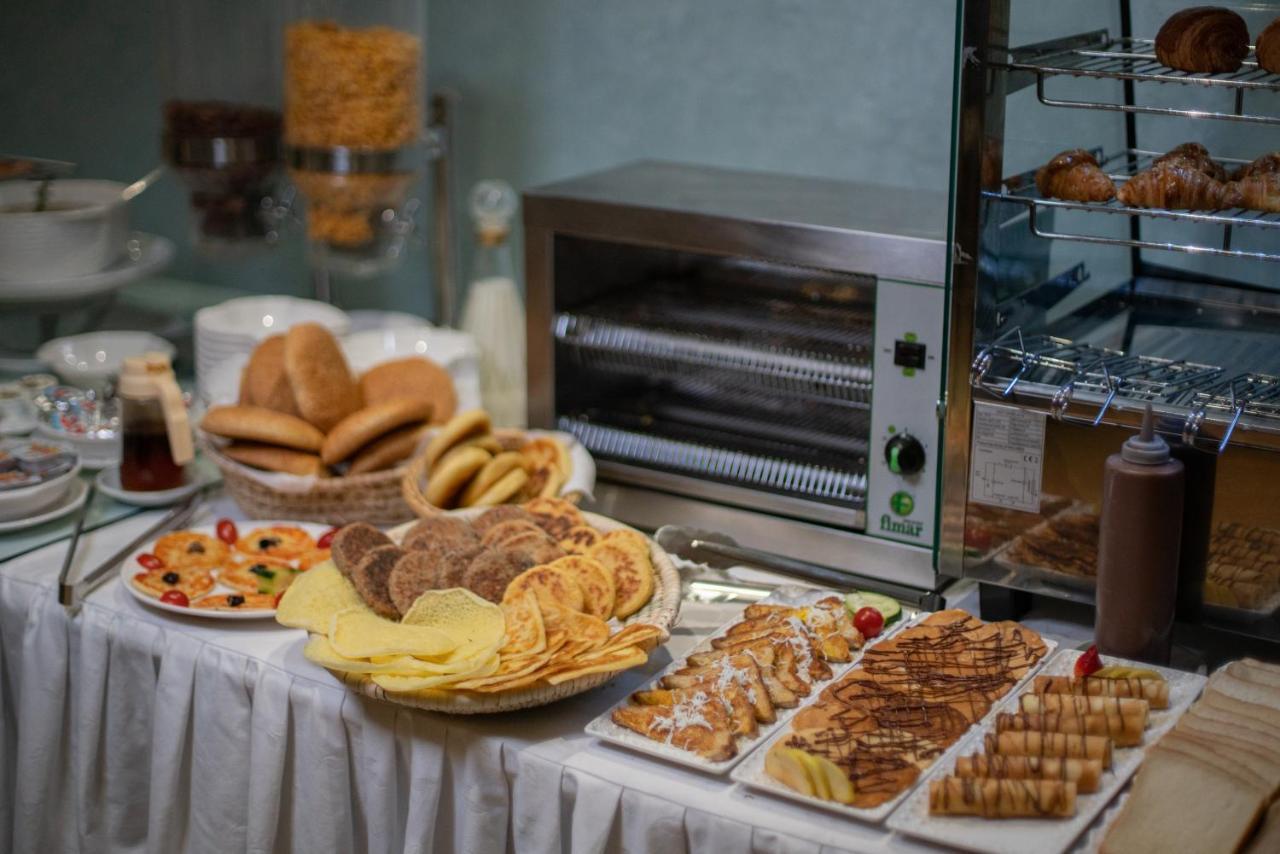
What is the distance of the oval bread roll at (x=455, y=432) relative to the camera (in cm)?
160

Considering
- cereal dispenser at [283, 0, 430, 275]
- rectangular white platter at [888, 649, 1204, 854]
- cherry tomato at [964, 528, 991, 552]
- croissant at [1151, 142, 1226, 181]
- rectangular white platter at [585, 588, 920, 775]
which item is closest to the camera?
rectangular white platter at [888, 649, 1204, 854]

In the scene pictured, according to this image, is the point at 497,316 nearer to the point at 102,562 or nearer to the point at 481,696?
the point at 102,562

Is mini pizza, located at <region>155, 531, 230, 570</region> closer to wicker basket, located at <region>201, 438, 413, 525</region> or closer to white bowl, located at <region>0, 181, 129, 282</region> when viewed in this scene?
wicker basket, located at <region>201, 438, 413, 525</region>

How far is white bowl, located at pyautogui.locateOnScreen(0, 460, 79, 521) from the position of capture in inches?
63.5

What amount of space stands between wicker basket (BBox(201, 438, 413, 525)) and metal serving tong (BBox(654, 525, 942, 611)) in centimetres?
32

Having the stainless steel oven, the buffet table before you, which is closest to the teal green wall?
the stainless steel oven

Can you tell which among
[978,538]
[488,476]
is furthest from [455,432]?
[978,538]

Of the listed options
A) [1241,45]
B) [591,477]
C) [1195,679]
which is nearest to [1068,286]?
[1241,45]

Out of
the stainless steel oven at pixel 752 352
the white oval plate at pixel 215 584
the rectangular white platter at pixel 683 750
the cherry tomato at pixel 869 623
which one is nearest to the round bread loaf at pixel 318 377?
the white oval plate at pixel 215 584

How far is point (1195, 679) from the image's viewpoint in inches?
47.5

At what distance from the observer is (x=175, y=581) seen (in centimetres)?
147

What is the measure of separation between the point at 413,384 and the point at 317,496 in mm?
223

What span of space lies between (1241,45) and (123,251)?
1472 mm

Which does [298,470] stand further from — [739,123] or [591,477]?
[739,123]
